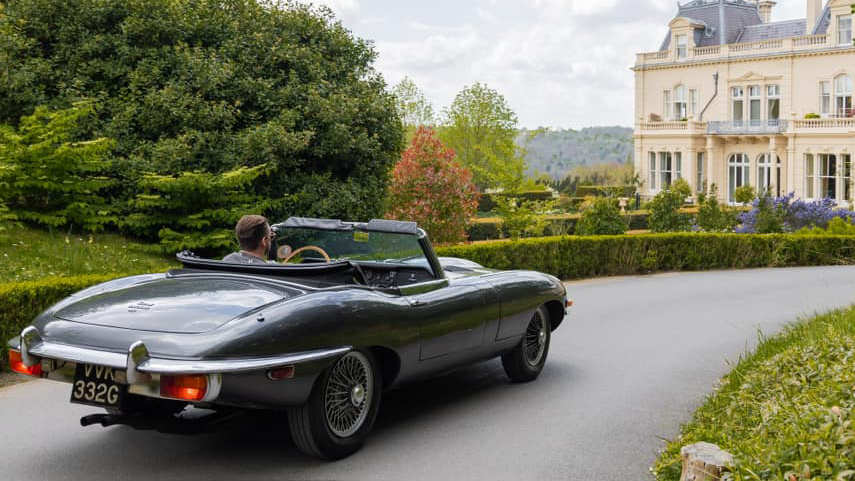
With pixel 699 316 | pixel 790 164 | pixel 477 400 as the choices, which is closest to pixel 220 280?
pixel 477 400

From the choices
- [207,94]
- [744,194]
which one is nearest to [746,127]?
[744,194]

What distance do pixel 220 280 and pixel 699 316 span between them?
8.52 meters

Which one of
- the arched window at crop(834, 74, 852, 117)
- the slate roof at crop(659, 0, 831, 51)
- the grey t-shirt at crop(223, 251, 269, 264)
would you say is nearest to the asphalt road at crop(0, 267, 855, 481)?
the grey t-shirt at crop(223, 251, 269, 264)

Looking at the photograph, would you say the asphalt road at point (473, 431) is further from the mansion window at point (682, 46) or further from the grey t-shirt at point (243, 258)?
the mansion window at point (682, 46)

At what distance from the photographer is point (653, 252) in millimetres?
19562

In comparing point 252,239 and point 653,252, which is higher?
point 252,239

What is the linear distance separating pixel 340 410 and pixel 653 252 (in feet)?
49.5

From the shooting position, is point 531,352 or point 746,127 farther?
point 746,127

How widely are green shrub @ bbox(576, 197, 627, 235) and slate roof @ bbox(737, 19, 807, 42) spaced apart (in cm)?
3767

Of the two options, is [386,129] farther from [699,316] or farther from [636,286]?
[699,316]

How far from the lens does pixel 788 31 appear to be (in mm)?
54062

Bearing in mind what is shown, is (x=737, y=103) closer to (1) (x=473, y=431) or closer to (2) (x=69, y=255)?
(2) (x=69, y=255)

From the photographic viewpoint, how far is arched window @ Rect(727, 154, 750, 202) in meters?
54.0

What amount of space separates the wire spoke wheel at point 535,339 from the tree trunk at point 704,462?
3.36m
